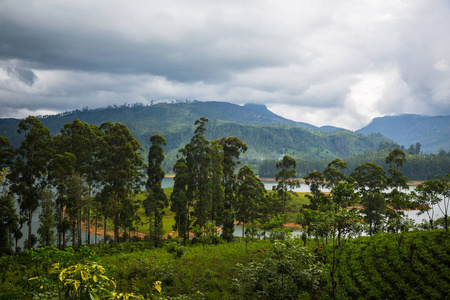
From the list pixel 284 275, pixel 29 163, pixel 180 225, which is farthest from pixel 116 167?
pixel 284 275

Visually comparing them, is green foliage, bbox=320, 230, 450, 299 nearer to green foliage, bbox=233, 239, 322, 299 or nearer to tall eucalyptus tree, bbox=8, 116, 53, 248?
green foliage, bbox=233, 239, 322, 299

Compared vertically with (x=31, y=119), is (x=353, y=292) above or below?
below

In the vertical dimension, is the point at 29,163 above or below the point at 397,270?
above

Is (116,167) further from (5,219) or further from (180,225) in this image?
(5,219)

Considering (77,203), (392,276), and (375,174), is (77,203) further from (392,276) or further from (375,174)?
(375,174)

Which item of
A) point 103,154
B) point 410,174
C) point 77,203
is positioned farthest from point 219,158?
point 410,174

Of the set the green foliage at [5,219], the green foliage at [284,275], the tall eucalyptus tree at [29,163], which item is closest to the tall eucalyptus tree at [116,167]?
the tall eucalyptus tree at [29,163]

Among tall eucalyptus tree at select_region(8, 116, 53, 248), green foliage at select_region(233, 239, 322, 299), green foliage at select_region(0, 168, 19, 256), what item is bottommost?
green foliage at select_region(0, 168, 19, 256)

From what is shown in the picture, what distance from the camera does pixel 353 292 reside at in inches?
445

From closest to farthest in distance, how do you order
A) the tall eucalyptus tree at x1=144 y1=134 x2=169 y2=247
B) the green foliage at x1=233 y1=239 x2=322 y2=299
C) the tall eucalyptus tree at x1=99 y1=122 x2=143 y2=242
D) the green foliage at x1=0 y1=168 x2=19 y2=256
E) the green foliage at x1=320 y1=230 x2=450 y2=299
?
the green foliage at x1=233 y1=239 x2=322 y2=299
the green foliage at x1=320 y1=230 x2=450 y2=299
the green foliage at x1=0 y1=168 x2=19 y2=256
the tall eucalyptus tree at x1=99 y1=122 x2=143 y2=242
the tall eucalyptus tree at x1=144 y1=134 x2=169 y2=247

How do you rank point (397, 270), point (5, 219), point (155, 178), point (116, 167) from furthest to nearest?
point (155, 178), point (116, 167), point (5, 219), point (397, 270)

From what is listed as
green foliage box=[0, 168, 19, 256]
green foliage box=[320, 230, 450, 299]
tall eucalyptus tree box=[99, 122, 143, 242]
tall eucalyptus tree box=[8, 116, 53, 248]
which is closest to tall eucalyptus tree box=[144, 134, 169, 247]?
tall eucalyptus tree box=[99, 122, 143, 242]

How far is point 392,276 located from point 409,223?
8.52m

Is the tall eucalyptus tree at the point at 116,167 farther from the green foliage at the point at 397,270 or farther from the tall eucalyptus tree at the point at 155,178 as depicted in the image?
the green foliage at the point at 397,270
